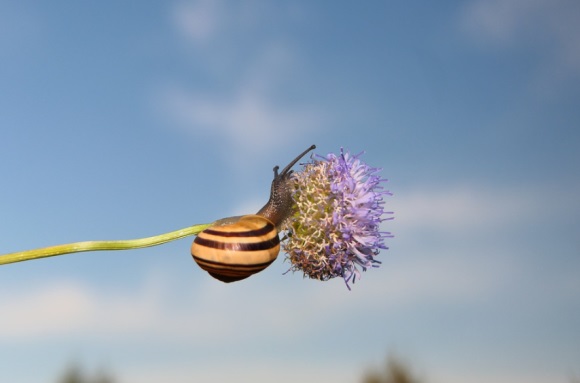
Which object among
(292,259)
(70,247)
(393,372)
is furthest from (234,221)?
(393,372)

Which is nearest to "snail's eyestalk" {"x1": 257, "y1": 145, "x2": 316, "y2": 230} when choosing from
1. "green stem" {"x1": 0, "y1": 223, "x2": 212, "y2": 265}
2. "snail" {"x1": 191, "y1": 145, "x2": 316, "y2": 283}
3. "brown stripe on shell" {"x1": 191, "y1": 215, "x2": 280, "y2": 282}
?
"snail" {"x1": 191, "y1": 145, "x2": 316, "y2": 283}

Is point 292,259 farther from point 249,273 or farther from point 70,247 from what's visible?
point 70,247

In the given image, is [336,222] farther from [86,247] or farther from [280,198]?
[86,247]

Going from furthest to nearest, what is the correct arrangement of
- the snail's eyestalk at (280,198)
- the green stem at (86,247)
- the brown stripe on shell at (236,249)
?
the snail's eyestalk at (280,198)
the brown stripe on shell at (236,249)
the green stem at (86,247)

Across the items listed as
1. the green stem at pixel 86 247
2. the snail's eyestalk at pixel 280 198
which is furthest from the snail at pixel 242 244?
the green stem at pixel 86 247

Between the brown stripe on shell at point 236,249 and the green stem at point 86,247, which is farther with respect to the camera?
the brown stripe on shell at point 236,249

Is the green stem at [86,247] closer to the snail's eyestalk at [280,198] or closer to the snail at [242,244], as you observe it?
the snail at [242,244]
